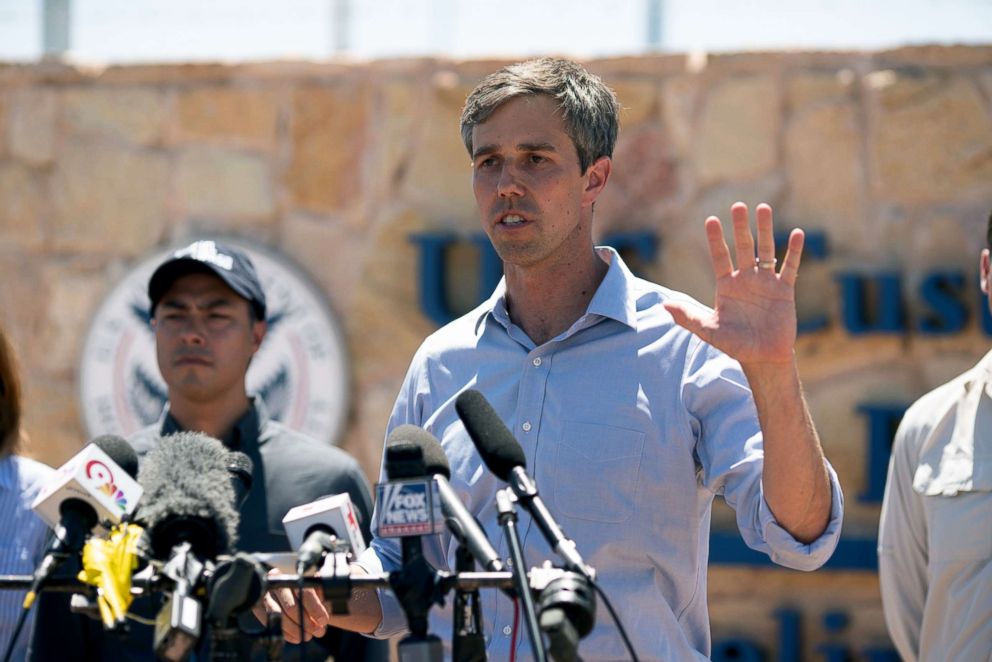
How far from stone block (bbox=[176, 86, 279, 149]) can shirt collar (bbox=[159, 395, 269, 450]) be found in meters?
2.58

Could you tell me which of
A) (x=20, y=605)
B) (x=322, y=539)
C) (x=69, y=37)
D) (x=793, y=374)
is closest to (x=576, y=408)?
(x=793, y=374)

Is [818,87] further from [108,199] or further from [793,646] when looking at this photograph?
[108,199]

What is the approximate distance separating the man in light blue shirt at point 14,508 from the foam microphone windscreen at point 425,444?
148 centimetres

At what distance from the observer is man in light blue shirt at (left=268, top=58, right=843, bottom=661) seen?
242cm

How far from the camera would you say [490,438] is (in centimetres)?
204

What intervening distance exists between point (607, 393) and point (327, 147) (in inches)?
143

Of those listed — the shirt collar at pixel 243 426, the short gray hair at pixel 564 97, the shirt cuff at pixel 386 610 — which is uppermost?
the short gray hair at pixel 564 97

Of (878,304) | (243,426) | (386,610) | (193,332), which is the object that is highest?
(878,304)

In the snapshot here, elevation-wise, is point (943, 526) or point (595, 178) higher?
point (595, 178)

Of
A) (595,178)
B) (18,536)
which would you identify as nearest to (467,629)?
(595,178)

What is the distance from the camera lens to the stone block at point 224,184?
614cm

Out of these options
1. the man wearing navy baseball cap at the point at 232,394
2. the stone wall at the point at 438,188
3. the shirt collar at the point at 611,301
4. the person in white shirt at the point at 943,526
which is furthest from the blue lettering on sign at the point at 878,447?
the shirt collar at the point at 611,301

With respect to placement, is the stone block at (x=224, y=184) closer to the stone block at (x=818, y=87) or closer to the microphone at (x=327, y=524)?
the stone block at (x=818, y=87)

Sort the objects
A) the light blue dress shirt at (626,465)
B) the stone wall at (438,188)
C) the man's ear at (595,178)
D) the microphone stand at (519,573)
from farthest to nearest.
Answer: the stone wall at (438,188)
the man's ear at (595,178)
the light blue dress shirt at (626,465)
the microphone stand at (519,573)
